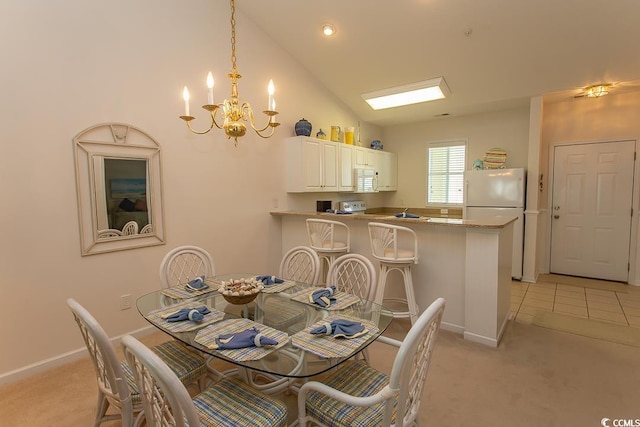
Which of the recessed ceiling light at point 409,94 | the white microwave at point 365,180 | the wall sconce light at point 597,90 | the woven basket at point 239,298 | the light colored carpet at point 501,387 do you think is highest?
the recessed ceiling light at point 409,94

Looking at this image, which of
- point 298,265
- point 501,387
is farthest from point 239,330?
point 501,387

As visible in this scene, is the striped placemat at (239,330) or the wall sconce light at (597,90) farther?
the wall sconce light at (597,90)

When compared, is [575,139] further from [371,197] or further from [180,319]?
[180,319]

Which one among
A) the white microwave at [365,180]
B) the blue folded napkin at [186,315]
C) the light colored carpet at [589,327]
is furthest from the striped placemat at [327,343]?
the white microwave at [365,180]

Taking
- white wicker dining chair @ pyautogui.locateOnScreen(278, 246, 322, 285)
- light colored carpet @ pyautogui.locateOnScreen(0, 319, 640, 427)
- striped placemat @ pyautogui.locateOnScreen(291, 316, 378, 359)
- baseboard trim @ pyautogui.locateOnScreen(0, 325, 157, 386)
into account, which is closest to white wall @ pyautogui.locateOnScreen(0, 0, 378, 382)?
baseboard trim @ pyautogui.locateOnScreen(0, 325, 157, 386)

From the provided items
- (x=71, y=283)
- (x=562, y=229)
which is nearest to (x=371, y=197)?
(x=562, y=229)

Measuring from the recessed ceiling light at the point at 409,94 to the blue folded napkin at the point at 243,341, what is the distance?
12.4ft

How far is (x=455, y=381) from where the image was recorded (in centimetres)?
229

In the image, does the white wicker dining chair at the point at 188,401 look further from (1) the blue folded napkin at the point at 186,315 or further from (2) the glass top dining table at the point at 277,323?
(1) the blue folded napkin at the point at 186,315

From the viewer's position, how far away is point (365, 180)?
209 inches

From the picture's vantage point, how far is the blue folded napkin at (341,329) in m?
1.52

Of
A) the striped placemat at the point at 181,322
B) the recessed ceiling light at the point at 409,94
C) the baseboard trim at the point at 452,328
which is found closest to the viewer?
the striped placemat at the point at 181,322

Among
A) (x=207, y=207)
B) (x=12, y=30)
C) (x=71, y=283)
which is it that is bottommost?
(x=71, y=283)

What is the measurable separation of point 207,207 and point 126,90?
1.28 m
